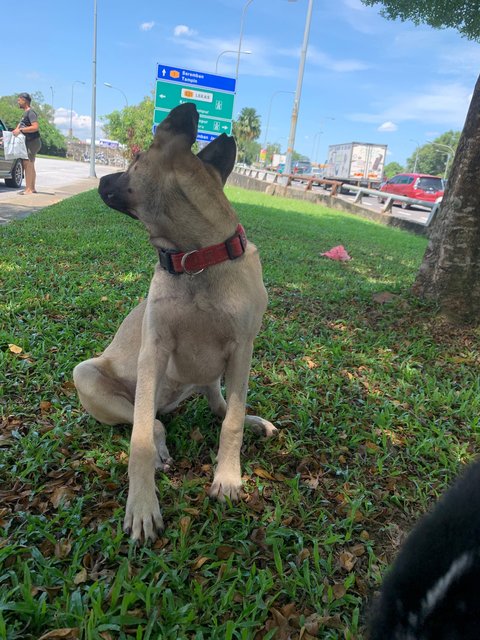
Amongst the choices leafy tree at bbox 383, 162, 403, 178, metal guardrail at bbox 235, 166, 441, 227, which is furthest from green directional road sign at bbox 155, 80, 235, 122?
leafy tree at bbox 383, 162, 403, 178

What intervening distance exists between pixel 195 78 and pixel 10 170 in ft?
19.8

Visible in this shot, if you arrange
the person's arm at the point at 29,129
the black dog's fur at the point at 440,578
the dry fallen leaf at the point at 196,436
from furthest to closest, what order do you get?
1. the person's arm at the point at 29,129
2. the dry fallen leaf at the point at 196,436
3. the black dog's fur at the point at 440,578

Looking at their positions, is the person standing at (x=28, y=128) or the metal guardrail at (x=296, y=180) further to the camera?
the metal guardrail at (x=296, y=180)

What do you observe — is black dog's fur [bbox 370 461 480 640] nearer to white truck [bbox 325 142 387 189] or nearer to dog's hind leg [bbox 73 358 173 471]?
dog's hind leg [bbox 73 358 173 471]

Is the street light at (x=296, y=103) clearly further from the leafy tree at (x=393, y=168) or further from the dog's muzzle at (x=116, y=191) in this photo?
the leafy tree at (x=393, y=168)

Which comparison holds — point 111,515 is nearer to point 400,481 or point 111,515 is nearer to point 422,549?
point 400,481

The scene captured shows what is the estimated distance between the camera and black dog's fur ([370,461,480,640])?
50cm

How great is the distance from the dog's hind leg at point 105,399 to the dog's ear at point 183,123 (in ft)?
4.19

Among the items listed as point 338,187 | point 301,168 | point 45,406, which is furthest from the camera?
point 301,168

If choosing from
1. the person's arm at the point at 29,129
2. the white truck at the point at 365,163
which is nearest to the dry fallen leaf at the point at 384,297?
the person's arm at the point at 29,129

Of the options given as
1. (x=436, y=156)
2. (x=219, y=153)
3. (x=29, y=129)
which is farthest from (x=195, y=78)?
(x=436, y=156)

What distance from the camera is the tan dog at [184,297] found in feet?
6.66

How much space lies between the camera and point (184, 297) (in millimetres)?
2186

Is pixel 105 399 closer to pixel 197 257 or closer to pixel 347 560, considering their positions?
pixel 197 257
